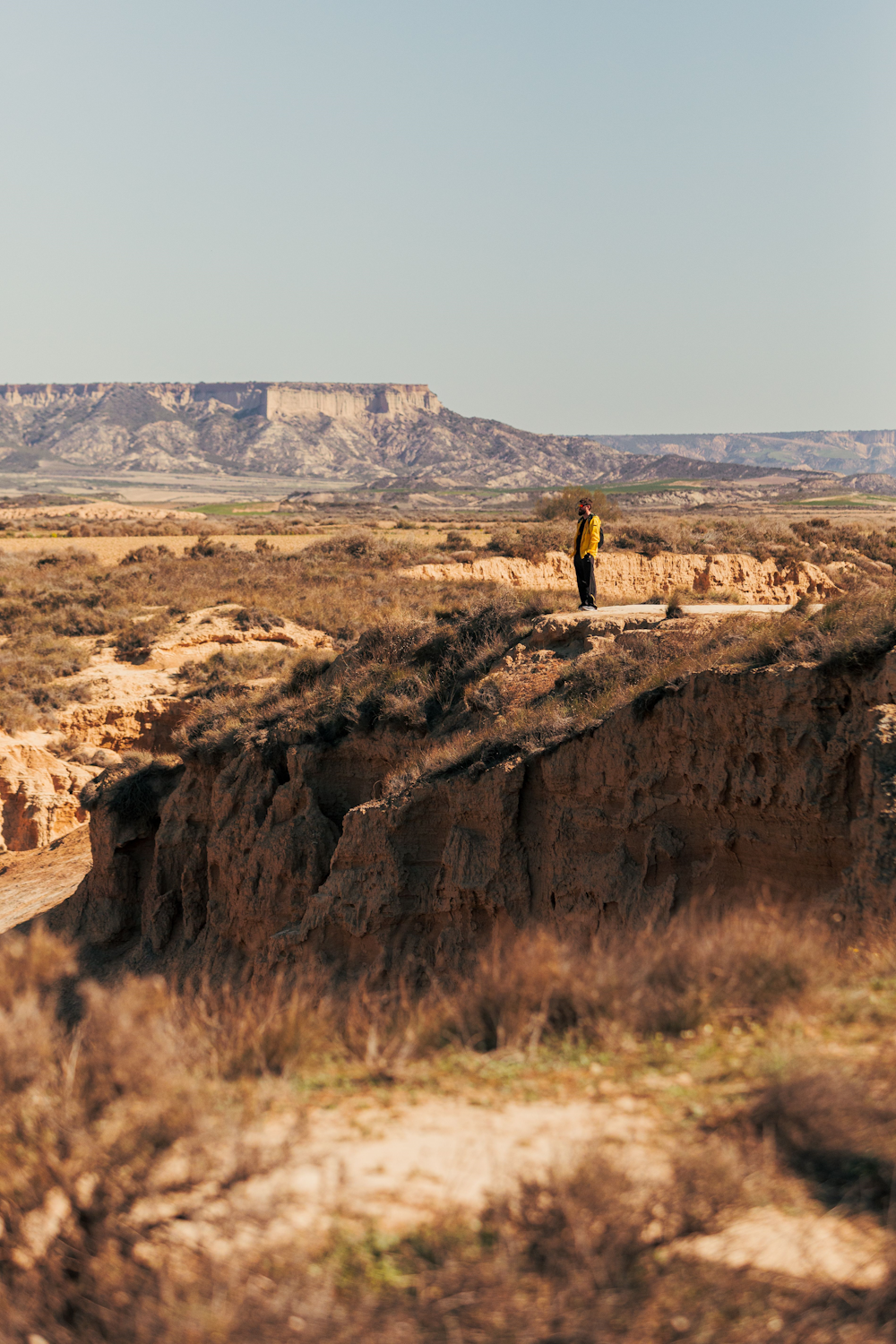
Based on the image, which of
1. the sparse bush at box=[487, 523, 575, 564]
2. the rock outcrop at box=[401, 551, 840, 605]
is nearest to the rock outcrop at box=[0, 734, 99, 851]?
the rock outcrop at box=[401, 551, 840, 605]

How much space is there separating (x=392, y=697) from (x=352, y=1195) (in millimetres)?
8894

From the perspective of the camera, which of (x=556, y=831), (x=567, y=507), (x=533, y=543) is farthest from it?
(x=567, y=507)

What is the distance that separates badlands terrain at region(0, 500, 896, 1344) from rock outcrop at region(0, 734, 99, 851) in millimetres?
73

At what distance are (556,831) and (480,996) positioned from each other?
4.62 m

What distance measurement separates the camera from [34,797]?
1948 cm

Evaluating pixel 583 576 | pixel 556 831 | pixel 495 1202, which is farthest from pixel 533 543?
pixel 495 1202

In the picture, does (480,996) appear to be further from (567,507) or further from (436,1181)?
(567,507)

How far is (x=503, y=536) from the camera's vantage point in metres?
41.7

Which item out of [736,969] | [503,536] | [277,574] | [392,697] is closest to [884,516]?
[503,536]

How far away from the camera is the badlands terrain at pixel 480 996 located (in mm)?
3113

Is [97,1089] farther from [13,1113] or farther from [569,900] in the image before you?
[569,900]

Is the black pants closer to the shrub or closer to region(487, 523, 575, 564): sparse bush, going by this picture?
region(487, 523, 575, 564): sparse bush

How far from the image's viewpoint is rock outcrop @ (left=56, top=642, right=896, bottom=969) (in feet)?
25.3

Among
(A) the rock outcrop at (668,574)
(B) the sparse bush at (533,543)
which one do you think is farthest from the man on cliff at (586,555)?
(B) the sparse bush at (533,543)
